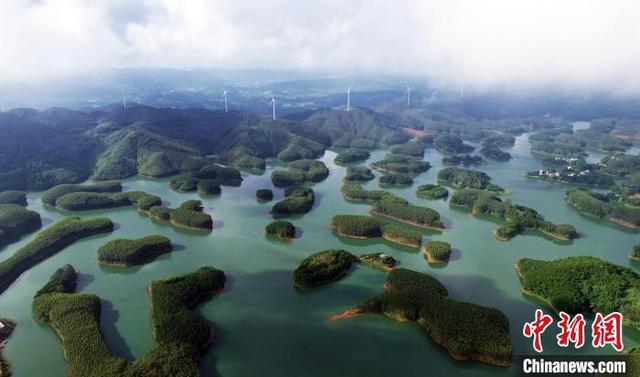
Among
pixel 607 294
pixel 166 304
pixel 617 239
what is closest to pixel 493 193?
pixel 617 239

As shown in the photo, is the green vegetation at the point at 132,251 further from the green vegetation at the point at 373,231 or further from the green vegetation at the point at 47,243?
the green vegetation at the point at 373,231

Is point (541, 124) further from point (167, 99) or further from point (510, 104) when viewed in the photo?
point (167, 99)

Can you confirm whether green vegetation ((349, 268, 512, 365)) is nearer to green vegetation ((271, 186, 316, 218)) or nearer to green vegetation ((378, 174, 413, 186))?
green vegetation ((271, 186, 316, 218))

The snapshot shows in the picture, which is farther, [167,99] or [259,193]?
[167,99]

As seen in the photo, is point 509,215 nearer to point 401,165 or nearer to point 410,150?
point 401,165

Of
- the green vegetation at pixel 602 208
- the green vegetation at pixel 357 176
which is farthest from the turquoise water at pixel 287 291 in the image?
the green vegetation at pixel 357 176

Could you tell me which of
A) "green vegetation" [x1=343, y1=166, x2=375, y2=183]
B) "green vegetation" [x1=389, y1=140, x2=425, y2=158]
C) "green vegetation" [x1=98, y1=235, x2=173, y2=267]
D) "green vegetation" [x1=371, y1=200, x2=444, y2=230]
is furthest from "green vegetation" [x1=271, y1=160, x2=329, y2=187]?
"green vegetation" [x1=98, y1=235, x2=173, y2=267]
